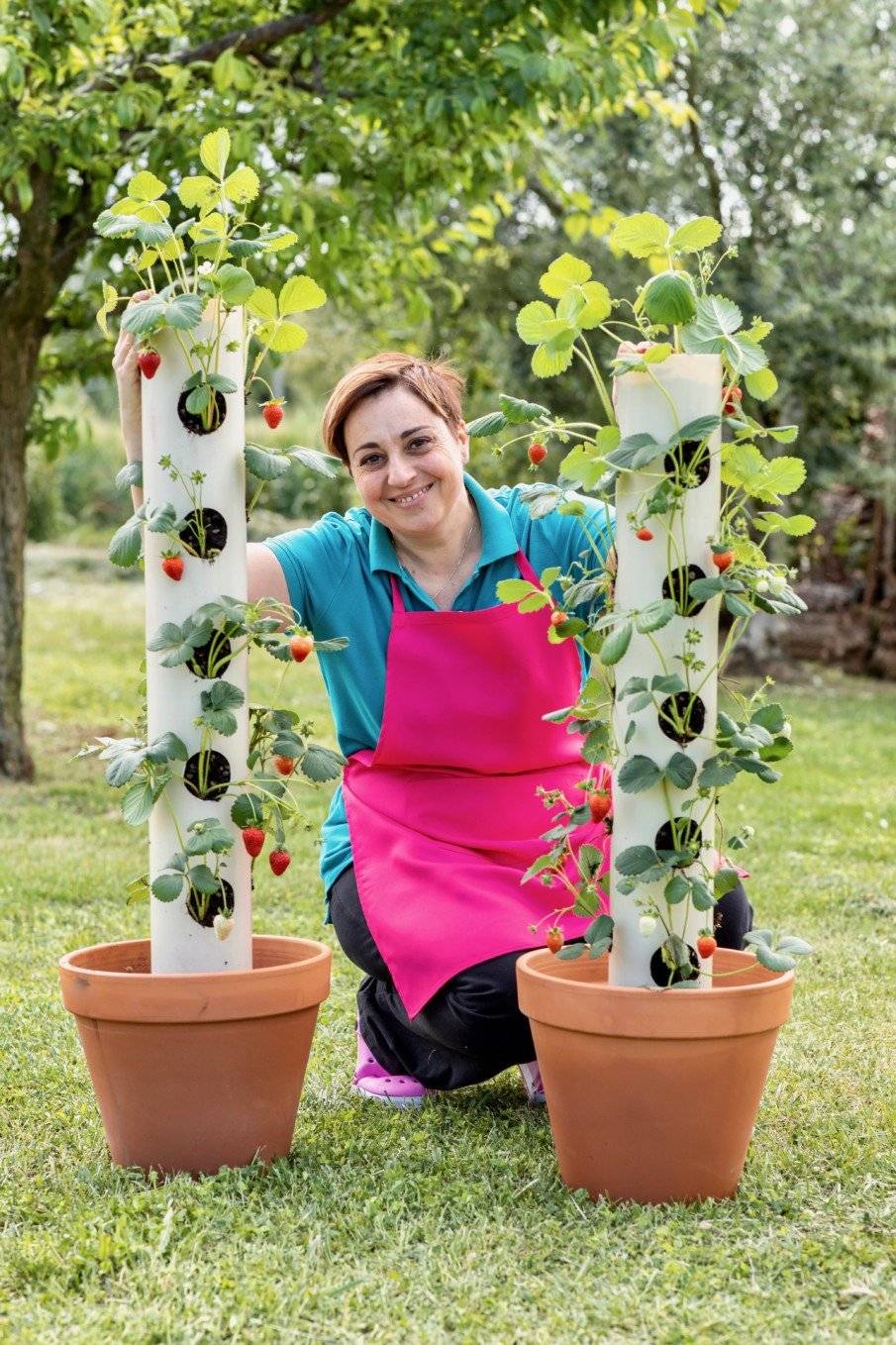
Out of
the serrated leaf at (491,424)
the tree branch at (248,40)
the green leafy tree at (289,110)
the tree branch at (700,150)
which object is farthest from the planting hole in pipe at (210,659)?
the tree branch at (700,150)

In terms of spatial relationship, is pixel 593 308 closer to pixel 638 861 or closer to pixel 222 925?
pixel 638 861

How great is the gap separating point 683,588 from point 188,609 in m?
0.71

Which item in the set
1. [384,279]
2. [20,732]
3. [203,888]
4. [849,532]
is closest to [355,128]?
[384,279]

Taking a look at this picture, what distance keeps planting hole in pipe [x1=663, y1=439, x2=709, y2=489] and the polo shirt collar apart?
61 centimetres

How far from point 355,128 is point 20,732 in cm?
260

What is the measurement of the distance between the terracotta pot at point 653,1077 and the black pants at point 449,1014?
301mm

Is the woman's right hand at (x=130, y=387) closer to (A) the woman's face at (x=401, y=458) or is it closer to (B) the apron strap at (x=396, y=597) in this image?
(A) the woman's face at (x=401, y=458)

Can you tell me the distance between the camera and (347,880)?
8.77 feet

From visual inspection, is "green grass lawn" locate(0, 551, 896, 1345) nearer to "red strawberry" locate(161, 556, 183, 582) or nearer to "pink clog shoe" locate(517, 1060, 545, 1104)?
"pink clog shoe" locate(517, 1060, 545, 1104)

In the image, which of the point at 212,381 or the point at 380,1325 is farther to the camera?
the point at 212,381

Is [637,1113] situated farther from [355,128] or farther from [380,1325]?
[355,128]

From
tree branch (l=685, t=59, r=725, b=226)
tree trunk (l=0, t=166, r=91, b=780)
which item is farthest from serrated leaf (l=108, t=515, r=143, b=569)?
tree branch (l=685, t=59, r=725, b=226)

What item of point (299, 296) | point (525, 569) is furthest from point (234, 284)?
point (525, 569)

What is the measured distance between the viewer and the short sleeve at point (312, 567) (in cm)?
258
